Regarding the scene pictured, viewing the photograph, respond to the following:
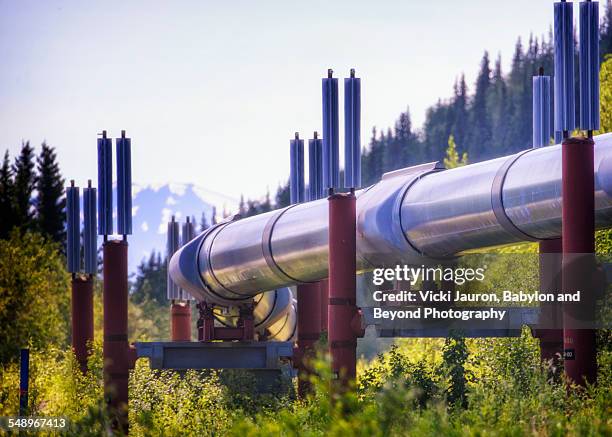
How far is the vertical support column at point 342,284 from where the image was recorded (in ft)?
68.1

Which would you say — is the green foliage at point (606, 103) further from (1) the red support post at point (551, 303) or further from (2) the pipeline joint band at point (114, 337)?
(2) the pipeline joint band at point (114, 337)

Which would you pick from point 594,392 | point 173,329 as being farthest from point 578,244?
point 173,329

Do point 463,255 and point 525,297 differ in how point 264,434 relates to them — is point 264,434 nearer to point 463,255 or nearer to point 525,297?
point 463,255

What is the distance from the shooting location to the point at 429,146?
18950 centimetres

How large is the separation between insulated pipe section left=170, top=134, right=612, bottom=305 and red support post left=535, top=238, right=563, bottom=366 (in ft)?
4.34

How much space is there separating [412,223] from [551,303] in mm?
2839

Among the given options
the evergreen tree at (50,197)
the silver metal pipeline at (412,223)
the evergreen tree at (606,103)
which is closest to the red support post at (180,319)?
the silver metal pipeline at (412,223)

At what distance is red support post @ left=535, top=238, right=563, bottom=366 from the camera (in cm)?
2048

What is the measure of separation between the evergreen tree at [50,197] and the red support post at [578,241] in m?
58.7

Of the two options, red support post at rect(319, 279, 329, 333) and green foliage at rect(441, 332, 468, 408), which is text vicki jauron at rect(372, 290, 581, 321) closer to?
green foliage at rect(441, 332, 468, 408)

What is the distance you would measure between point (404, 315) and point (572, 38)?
5.11m

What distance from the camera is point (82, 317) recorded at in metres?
32.7

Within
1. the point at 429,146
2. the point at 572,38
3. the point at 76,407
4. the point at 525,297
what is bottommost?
the point at 76,407

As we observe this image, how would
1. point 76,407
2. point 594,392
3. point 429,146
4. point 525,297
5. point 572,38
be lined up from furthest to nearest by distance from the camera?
point 429,146 → point 76,407 → point 525,297 → point 572,38 → point 594,392
